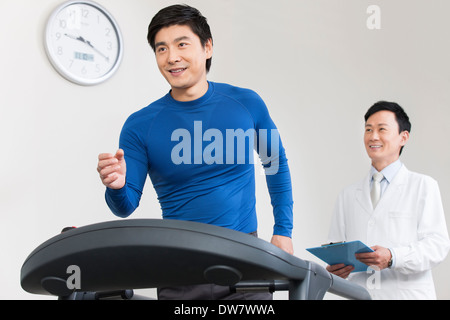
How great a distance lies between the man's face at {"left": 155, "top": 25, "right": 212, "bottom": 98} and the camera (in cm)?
139

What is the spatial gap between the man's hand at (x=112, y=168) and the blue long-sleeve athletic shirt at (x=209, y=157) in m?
0.27

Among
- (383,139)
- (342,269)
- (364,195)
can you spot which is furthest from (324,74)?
(342,269)

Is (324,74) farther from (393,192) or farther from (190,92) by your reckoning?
(190,92)

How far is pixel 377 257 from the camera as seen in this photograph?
1986mm

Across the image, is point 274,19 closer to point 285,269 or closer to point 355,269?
point 355,269

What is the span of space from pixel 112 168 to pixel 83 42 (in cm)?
203

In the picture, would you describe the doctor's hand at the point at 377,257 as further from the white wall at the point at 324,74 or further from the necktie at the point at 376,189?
the white wall at the point at 324,74

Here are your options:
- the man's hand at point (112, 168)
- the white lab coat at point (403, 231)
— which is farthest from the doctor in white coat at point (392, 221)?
the man's hand at point (112, 168)

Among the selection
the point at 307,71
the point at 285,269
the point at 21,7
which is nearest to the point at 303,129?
the point at 307,71

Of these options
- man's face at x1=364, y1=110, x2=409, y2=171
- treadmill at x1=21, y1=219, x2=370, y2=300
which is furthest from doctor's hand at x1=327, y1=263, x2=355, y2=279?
treadmill at x1=21, y1=219, x2=370, y2=300

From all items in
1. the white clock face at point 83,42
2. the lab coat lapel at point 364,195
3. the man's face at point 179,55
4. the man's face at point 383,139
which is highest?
the white clock face at point 83,42

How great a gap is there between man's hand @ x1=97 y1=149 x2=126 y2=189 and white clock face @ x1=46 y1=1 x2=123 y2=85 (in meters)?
1.78

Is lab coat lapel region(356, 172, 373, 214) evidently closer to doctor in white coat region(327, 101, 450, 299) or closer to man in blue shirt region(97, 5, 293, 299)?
doctor in white coat region(327, 101, 450, 299)

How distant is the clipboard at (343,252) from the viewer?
5.97 feet
